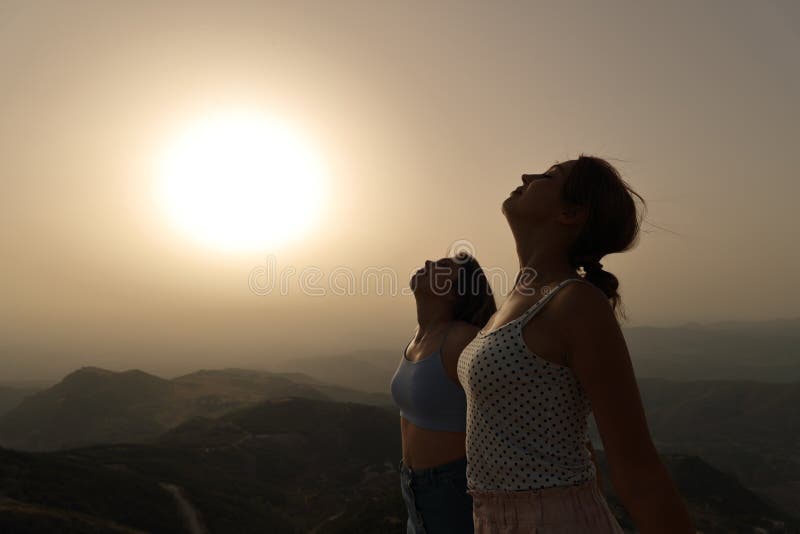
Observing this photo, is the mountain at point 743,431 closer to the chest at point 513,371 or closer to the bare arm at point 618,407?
the bare arm at point 618,407

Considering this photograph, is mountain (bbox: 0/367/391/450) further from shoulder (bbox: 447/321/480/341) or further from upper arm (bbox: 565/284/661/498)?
upper arm (bbox: 565/284/661/498)

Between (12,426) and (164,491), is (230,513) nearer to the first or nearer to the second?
(164,491)

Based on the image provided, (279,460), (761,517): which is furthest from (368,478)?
(761,517)

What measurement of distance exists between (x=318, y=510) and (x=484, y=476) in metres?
44.0

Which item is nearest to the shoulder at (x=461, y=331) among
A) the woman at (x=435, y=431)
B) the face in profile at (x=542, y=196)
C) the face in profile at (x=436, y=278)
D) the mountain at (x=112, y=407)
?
the woman at (x=435, y=431)

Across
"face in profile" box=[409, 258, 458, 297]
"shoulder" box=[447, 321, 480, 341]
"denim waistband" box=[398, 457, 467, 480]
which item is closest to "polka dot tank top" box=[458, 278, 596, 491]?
"denim waistband" box=[398, 457, 467, 480]

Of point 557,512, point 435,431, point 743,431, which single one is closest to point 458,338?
point 435,431

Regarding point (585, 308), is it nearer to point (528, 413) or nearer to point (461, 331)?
point (528, 413)

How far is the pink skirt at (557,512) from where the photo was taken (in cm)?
216

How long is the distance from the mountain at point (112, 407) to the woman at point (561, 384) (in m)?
110

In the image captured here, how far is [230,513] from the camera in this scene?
1310 inches

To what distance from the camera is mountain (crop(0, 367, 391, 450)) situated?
344 ft

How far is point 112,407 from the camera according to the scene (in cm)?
11875

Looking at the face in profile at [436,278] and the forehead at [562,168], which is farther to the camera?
the face in profile at [436,278]
